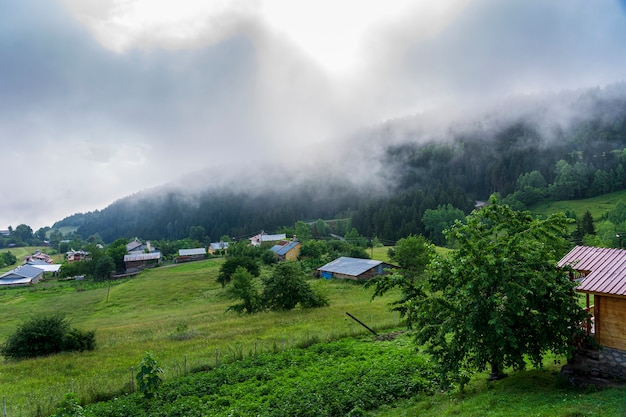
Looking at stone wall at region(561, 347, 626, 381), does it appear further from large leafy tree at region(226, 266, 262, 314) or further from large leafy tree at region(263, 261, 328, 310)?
large leafy tree at region(226, 266, 262, 314)

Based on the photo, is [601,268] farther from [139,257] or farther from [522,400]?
[139,257]

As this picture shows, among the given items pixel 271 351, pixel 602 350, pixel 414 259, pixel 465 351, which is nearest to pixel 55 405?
pixel 271 351

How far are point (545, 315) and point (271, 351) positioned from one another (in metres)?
16.5

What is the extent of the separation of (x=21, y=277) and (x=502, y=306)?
5452 inches

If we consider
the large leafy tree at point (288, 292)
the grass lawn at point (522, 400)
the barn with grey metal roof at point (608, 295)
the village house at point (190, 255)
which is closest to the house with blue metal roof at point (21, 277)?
the village house at point (190, 255)

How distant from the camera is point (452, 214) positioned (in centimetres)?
14812

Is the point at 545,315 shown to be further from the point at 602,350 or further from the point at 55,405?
the point at 55,405

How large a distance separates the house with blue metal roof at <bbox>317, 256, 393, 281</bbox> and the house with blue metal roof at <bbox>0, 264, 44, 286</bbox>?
3650 inches

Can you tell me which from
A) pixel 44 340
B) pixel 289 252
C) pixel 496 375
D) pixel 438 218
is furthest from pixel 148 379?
pixel 438 218

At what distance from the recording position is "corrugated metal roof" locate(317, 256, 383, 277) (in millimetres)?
74106

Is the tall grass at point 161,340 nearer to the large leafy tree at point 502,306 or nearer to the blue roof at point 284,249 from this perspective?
the large leafy tree at point 502,306

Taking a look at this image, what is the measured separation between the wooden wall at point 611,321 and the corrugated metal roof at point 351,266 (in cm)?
5753

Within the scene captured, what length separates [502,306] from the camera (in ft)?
52.5

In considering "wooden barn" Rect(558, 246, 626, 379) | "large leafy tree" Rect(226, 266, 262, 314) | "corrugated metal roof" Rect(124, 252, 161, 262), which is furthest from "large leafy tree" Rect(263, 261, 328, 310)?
"corrugated metal roof" Rect(124, 252, 161, 262)
